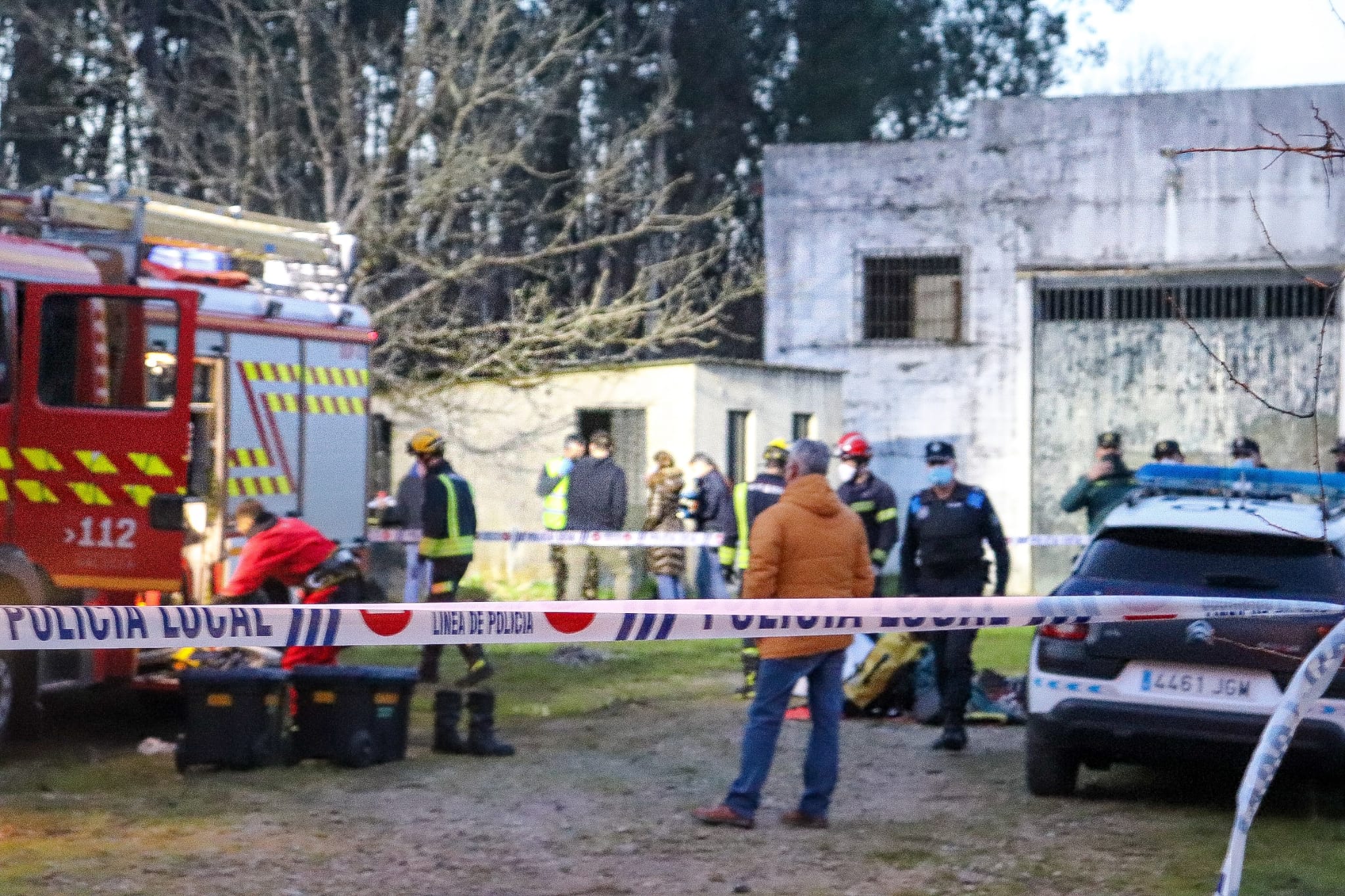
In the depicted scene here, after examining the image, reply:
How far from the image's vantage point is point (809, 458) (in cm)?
811

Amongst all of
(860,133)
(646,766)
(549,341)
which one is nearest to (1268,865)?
(646,766)

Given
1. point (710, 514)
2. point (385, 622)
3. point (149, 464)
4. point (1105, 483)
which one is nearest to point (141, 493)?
point (149, 464)

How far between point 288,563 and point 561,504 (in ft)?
24.9

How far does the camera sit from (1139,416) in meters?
20.9

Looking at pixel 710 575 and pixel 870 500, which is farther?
pixel 710 575

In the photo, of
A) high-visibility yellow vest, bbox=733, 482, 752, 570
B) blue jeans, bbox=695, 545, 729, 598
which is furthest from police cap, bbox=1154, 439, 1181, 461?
high-visibility yellow vest, bbox=733, 482, 752, 570

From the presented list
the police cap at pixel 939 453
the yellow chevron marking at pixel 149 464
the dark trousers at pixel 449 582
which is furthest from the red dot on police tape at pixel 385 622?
the dark trousers at pixel 449 582

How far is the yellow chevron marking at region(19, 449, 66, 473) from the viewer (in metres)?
9.48

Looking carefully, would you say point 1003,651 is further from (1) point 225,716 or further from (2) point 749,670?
(1) point 225,716

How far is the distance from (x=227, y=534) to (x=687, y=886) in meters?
6.07

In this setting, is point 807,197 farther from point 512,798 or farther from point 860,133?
point 512,798

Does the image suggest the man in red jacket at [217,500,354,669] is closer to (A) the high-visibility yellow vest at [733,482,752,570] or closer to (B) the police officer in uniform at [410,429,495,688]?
(B) the police officer in uniform at [410,429,495,688]

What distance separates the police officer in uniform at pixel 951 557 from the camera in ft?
32.8

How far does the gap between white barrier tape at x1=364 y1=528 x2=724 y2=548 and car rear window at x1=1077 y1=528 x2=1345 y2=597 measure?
7037 mm
